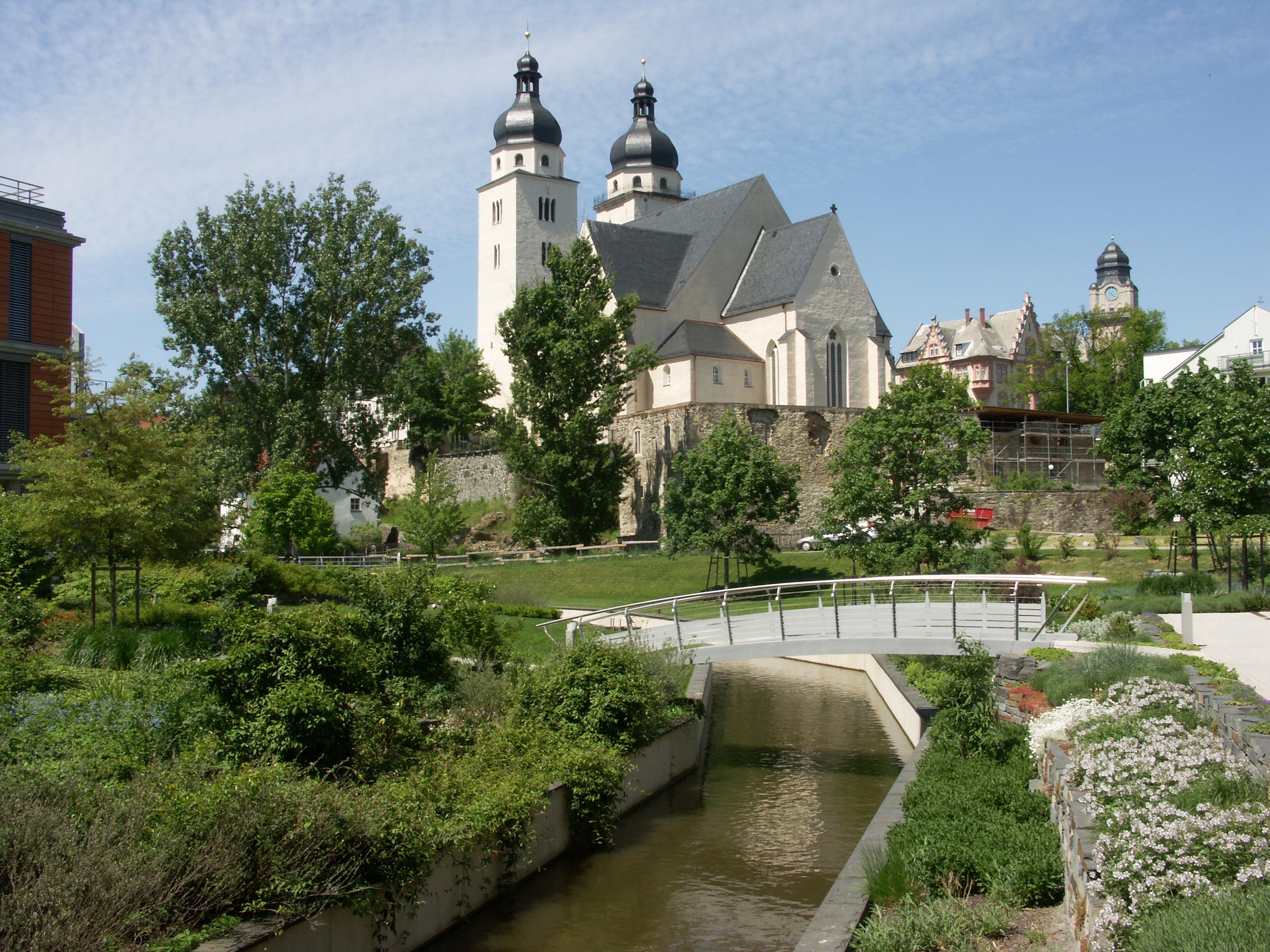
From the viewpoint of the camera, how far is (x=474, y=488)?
180ft

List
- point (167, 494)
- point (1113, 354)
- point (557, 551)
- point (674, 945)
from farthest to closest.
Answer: point (1113, 354) < point (557, 551) < point (167, 494) < point (674, 945)

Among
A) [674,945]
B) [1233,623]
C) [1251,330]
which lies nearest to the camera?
[674,945]

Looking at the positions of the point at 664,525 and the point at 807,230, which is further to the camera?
the point at 807,230

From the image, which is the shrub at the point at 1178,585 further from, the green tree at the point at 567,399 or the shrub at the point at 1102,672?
the green tree at the point at 567,399

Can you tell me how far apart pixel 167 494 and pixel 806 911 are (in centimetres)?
1479

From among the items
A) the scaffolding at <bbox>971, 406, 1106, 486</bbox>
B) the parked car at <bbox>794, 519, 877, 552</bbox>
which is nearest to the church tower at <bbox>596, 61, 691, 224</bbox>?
the scaffolding at <bbox>971, 406, 1106, 486</bbox>

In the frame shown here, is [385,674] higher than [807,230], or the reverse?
[807,230]

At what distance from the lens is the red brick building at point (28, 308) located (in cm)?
2834

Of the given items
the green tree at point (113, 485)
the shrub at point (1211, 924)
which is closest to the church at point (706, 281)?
the green tree at point (113, 485)

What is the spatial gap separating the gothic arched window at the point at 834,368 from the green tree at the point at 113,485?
36.0 m

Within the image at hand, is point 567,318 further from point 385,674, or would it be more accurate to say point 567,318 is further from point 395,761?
point 395,761

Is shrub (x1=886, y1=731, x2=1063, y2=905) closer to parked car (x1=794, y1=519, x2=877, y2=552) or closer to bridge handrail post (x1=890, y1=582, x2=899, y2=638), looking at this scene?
bridge handrail post (x1=890, y1=582, x2=899, y2=638)

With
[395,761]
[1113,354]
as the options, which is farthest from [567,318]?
[1113,354]

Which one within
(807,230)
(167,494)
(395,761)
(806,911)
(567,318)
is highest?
(807,230)
